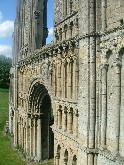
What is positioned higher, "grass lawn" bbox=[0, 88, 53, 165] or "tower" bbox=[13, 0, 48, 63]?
"tower" bbox=[13, 0, 48, 63]

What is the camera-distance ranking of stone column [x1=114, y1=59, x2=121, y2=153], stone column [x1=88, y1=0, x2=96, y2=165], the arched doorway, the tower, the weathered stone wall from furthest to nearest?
the tower
the arched doorway
stone column [x1=88, y1=0, x2=96, y2=165]
the weathered stone wall
stone column [x1=114, y1=59, x2=121, y2=153]

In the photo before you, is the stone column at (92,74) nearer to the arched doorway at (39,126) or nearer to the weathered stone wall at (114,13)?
the weathered stone wall at (114,13)

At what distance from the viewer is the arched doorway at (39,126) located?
3088cm

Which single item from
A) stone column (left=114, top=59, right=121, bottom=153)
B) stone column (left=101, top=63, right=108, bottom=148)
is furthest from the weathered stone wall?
stone column (left=101, top=63, right=108, bottom=148)

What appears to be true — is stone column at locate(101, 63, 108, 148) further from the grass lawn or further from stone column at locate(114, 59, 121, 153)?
the grass lawn

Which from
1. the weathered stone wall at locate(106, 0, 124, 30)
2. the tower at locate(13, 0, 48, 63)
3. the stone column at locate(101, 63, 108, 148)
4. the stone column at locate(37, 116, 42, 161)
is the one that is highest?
the tower at locate(13, 0, 48, 63)

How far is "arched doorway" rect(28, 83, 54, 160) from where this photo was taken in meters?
30.9

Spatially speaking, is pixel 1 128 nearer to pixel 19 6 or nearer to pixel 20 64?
pixel 20 64

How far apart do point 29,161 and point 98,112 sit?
15.4 m

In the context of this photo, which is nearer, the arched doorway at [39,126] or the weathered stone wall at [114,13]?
the weathered stone wall at [114,13]

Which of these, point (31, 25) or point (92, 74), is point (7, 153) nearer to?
point (31, 25)

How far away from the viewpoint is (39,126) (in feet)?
102

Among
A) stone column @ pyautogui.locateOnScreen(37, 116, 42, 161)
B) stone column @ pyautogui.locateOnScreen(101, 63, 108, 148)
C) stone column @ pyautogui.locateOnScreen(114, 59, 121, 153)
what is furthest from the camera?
stone column @ pyautogui.locateOnScreen(37, 116, 42, 161)

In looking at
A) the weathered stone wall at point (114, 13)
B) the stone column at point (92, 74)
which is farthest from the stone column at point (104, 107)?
the weathered stone wall at point (114, 13)
